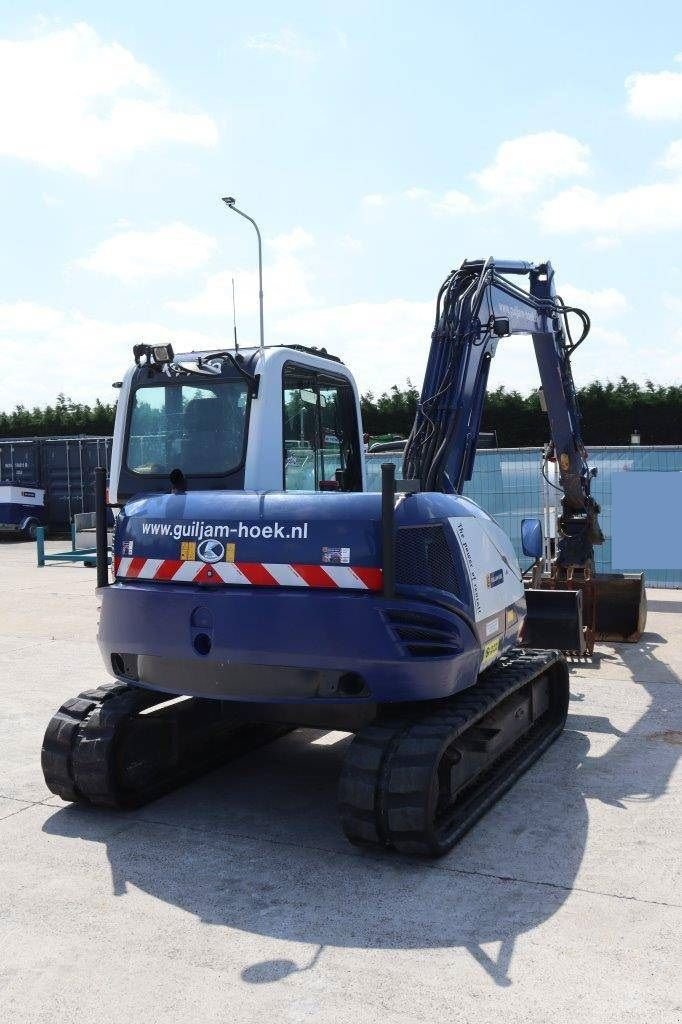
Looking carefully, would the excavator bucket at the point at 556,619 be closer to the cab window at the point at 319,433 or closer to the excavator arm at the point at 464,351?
the excavator arm at the point at 464,351

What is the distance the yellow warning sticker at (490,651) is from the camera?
17.4ft

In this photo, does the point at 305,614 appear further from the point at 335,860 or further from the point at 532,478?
the point at 532,478

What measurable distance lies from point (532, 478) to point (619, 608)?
4194mm

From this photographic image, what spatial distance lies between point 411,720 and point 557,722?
7.70ft

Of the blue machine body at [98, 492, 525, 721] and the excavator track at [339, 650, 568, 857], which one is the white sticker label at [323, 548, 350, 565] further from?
the excavator track at [339, 650, 568, 857]

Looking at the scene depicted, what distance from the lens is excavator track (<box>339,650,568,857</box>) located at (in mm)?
4578

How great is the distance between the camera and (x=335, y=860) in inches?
187

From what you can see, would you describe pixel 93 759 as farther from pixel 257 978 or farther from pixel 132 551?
pixel 257 978

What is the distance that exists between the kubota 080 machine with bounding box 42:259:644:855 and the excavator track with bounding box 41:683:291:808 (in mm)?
12

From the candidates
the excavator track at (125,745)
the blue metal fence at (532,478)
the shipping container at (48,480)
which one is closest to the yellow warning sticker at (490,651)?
the excavator track at (125,745)

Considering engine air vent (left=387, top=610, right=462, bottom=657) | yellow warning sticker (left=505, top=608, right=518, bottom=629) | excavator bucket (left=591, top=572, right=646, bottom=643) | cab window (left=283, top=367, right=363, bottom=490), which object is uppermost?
cab window (left=283, top=367, right=363, bottom=490)

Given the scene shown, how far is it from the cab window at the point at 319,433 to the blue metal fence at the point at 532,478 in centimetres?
720

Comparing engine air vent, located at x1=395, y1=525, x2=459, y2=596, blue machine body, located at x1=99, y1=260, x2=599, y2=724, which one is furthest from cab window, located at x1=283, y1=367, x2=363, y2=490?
engine air vent, located at x1=395, y1=525, x2=459, y2=596

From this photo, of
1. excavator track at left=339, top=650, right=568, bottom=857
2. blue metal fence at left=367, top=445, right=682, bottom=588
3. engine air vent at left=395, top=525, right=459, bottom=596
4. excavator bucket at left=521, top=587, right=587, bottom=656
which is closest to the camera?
excavator track at left=339, top=650, right=568, bottom=857
